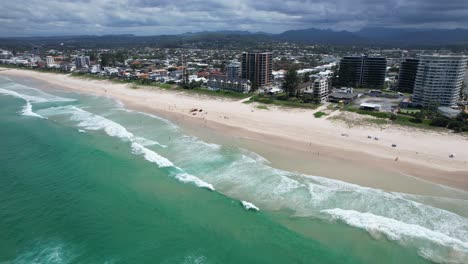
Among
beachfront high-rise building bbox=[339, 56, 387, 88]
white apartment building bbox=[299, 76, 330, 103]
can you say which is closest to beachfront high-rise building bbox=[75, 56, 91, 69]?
white apartment building bbox=[299, 76, 330, 103]

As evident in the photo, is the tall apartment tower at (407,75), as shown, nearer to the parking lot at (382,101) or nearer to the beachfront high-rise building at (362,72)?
the beachfront high-rise building at (362,72)

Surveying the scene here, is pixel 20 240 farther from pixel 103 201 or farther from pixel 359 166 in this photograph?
pixel 359 166

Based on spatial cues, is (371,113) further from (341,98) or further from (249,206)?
(249,206)

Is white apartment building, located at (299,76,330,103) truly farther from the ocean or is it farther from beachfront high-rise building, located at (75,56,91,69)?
beachfront high-rise building, located at (75,56,91,69)

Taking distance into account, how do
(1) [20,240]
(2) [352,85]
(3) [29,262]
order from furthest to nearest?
1. (2) [352,85]
2. (1) [20,240]
3. (3) [29,262]

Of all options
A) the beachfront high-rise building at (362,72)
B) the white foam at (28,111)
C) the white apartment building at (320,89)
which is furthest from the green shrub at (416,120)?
the white foam at (28,111)

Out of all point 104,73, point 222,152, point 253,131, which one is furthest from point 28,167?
point 104,73
